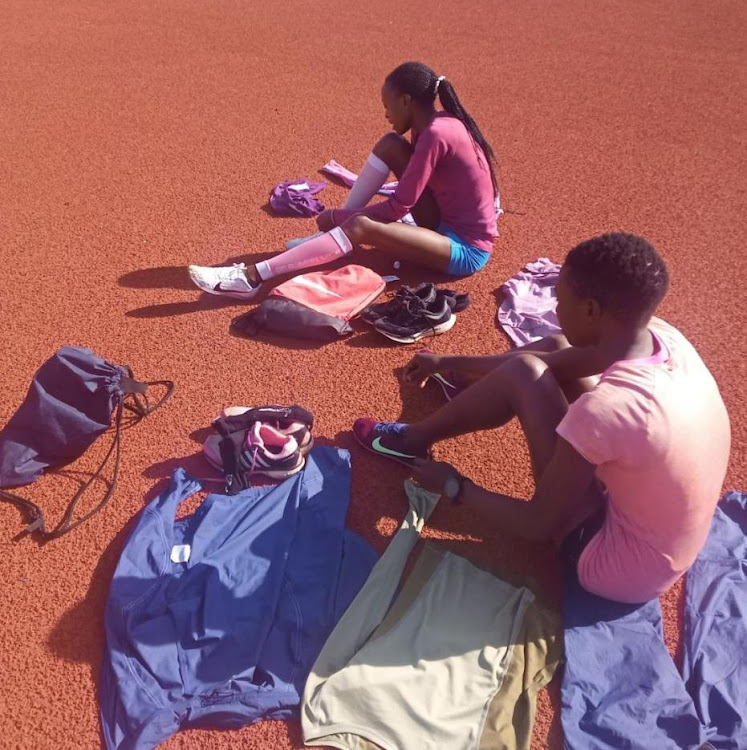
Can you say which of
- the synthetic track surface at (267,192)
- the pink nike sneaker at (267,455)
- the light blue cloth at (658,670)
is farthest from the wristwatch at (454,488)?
the pink nike sneaker at (267,455)

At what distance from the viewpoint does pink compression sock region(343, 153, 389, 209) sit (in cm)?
456

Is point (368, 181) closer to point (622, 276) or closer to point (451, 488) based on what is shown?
point (451, 488)

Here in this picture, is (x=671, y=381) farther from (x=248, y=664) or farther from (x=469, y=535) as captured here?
(x=248, y=664)

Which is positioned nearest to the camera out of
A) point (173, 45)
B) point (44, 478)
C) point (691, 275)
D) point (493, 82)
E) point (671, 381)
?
point (671, 381)

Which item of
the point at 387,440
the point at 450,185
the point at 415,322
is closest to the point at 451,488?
the point at 387,440

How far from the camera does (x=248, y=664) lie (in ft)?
7.87

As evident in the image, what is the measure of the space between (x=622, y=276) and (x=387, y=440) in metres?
1.46

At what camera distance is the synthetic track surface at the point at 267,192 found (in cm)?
286

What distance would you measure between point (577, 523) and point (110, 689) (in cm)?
187

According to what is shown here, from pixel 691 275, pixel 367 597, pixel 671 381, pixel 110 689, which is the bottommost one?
pixel 110 689

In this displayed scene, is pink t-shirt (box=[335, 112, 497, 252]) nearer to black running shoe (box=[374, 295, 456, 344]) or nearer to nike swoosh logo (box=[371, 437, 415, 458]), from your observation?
black running shoe (box=[374, 295, 456, 344])

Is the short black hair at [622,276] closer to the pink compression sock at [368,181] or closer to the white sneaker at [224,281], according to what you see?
the white sneaker at [224,281]

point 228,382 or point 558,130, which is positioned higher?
point 558,130

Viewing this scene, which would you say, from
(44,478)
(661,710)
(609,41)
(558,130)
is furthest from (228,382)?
(609,41)
